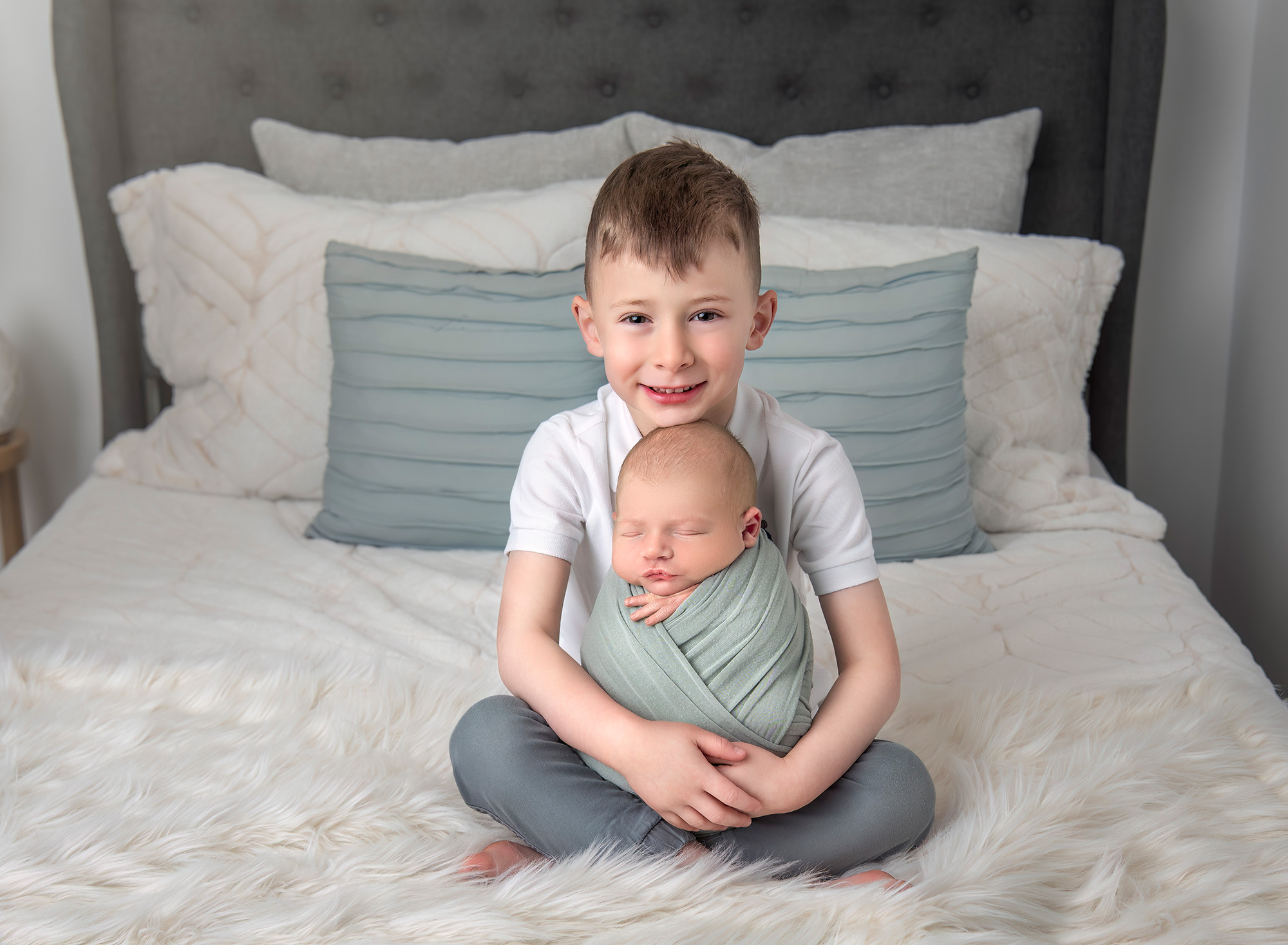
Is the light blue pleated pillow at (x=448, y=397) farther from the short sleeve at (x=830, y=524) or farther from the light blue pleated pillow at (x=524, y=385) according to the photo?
the short sleeve at (x=830, y=524)

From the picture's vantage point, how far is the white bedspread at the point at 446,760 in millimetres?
677

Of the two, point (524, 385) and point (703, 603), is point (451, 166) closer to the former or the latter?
point (524, 385)

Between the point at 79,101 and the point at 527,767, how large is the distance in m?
1.68

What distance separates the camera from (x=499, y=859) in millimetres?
773

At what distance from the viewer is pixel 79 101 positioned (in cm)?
182

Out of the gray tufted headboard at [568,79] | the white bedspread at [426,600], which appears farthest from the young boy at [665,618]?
the gray tufted headboard at [568,79]

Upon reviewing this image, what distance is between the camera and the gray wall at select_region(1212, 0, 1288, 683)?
1755 mm

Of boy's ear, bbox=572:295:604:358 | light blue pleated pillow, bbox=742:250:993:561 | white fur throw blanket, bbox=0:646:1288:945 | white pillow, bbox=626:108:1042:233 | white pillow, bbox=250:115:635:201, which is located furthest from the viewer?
white pillow, bbox=250:115:635:201

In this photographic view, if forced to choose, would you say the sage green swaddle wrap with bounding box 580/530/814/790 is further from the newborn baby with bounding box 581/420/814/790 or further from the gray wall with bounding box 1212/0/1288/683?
the gray wall with bounding box 1212/0/1288/683

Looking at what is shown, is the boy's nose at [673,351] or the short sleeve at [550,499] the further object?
the short sleeve at [550,499]

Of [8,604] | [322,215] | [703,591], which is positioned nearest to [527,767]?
[703,591]

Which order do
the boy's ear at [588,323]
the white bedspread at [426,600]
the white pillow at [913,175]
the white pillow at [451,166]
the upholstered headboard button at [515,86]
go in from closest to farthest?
the boy's ear at [588,323]
the white bedspread at [426,600]
the white pillow at [913,175]
the white pillow at [451,166]
the upholstered headboard button at [515,86]

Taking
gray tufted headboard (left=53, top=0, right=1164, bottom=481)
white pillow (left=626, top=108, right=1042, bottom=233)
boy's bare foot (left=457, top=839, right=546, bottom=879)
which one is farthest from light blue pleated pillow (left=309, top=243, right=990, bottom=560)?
boy's bare foot (left=457, top=839, right=546, bottom=879)

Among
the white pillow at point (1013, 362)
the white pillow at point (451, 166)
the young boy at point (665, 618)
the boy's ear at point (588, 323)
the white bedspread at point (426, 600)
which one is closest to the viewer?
the young boy at point (665, 618)
